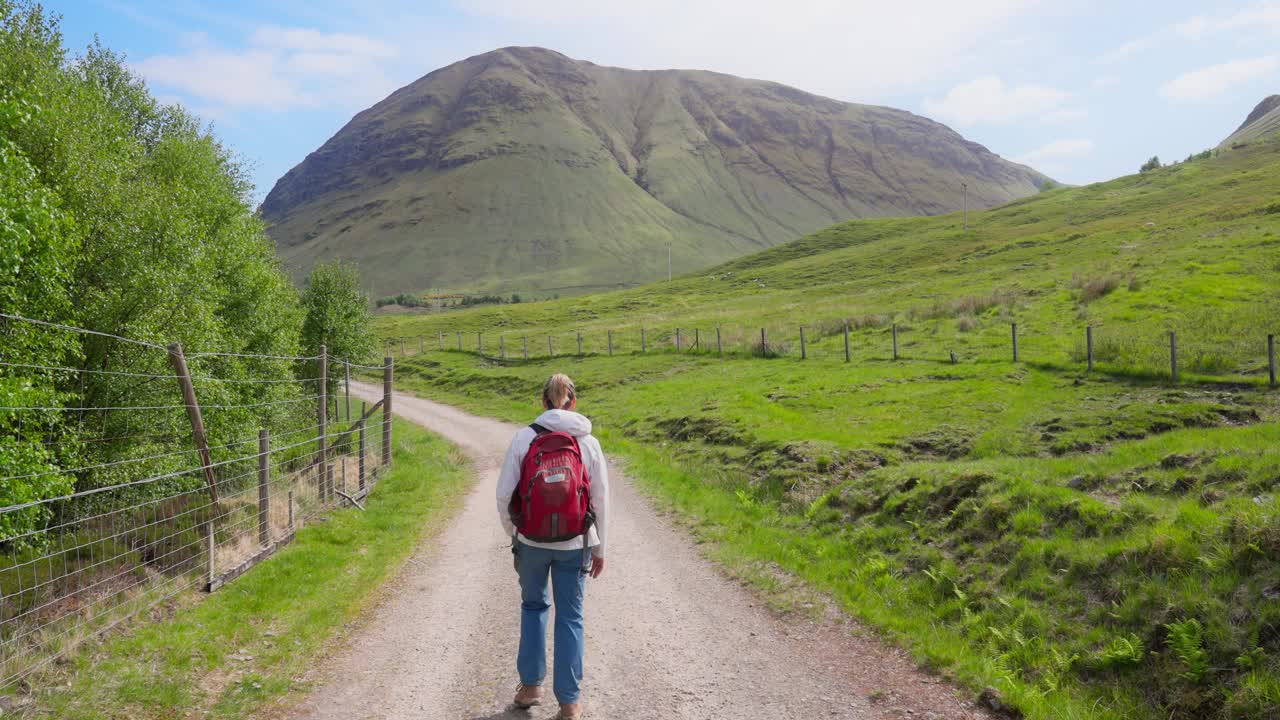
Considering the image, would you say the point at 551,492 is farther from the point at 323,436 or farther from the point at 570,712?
the point at 323,436

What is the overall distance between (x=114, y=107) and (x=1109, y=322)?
4263 cm

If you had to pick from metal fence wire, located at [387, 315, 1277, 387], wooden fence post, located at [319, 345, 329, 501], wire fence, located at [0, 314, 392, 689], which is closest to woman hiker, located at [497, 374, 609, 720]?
wire fence, located at [0, 314, 392, 689]

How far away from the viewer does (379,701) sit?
639 centimetres

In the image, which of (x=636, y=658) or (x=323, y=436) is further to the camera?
(x=323, y=436)

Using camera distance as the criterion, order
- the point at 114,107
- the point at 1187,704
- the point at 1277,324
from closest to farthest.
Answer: the point at 1187,704
the point at 1277,324
the point at 114,107

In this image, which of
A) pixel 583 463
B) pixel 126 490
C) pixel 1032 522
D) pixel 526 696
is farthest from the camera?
pixel 126 490

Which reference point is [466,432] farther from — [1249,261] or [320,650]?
[1249,261]

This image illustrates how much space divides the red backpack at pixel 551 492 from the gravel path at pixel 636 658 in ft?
5.86

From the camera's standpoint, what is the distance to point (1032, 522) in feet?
28.9

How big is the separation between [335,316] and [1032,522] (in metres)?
38.9

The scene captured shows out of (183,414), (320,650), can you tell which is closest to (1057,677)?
(320,650)

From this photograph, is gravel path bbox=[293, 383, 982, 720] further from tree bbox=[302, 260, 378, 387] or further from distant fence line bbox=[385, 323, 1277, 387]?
tree bbox=[302, 260, 378, 387]

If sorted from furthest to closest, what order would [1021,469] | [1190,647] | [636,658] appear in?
[1021,469]
[636,658]
[1190,647]

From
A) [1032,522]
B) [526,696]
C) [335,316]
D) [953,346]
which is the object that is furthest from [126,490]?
[953,346]
